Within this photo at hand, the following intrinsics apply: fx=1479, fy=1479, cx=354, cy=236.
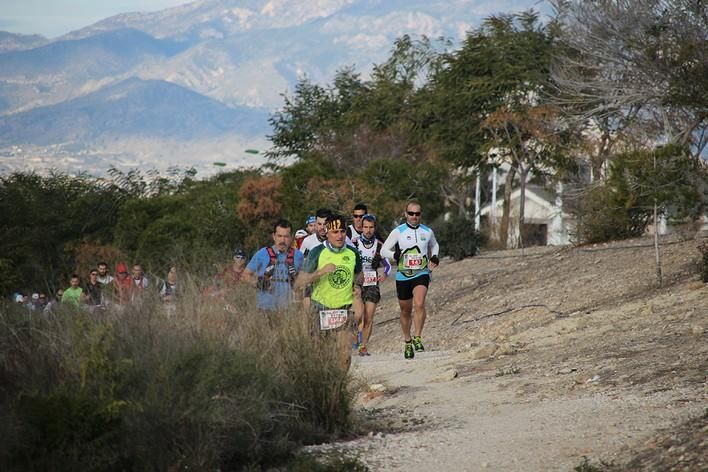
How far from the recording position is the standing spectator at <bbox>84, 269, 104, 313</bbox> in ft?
37.4

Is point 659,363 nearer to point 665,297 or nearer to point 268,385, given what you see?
point 268,385

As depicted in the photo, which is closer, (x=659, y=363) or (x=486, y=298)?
(x=659, y=363)

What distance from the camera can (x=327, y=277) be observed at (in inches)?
560

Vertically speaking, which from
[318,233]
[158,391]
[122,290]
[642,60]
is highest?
[642,60]

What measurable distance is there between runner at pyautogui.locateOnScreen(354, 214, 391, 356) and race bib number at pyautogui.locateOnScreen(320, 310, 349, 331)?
123 inches

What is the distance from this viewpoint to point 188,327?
1066cm

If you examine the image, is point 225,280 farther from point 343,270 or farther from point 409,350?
point 409,350

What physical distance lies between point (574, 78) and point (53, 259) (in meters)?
29.7

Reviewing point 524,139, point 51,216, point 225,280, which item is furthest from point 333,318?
point 51,216

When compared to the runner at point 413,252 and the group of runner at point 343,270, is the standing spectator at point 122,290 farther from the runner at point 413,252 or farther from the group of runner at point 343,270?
the runner at point 413,252

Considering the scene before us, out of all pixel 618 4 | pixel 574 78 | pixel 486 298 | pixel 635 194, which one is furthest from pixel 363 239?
pixel 574 78

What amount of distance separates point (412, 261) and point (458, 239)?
18827 mm

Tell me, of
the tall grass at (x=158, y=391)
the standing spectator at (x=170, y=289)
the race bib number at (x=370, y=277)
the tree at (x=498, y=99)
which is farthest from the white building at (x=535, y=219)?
the tall grass at (x=158, y=391)

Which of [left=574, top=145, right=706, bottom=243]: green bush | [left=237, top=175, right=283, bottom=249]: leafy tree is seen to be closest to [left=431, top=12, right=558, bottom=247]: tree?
[left=237, top=175, right=283, bottom=249]: leafy tree
